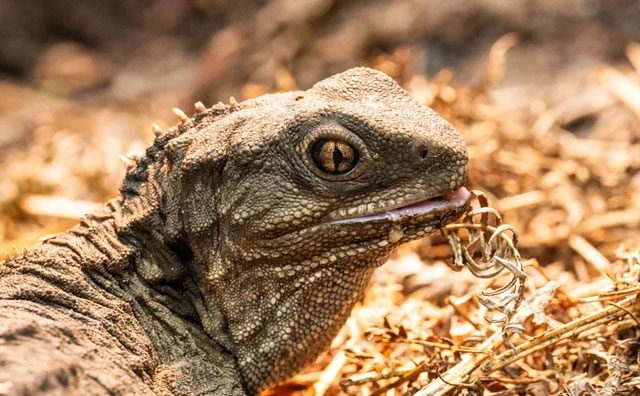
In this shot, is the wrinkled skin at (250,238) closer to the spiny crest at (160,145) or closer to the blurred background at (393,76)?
the spiny crest at (160,145)

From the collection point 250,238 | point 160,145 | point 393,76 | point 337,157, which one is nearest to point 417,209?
point 337,157

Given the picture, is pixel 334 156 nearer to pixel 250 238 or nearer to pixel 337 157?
pixel 337 157

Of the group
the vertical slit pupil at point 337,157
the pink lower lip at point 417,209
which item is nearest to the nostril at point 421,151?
the pink lower lip at point 417,209

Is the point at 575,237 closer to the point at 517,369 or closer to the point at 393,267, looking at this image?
the point at 393,267

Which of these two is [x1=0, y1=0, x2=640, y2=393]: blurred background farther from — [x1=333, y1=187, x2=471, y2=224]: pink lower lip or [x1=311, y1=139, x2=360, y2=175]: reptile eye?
[x1=311, y1=139, x2=360, y2=175]: reptile eye

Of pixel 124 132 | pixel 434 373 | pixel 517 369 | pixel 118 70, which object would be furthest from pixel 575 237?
pixel 118 70

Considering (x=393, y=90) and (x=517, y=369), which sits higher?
(x=393, y=90)

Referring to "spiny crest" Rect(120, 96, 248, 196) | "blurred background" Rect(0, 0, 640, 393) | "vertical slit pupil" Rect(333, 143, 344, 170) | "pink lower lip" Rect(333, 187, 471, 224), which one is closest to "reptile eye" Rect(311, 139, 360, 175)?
"vertical slit pupil" Rect(333, 143, 344, 170)
